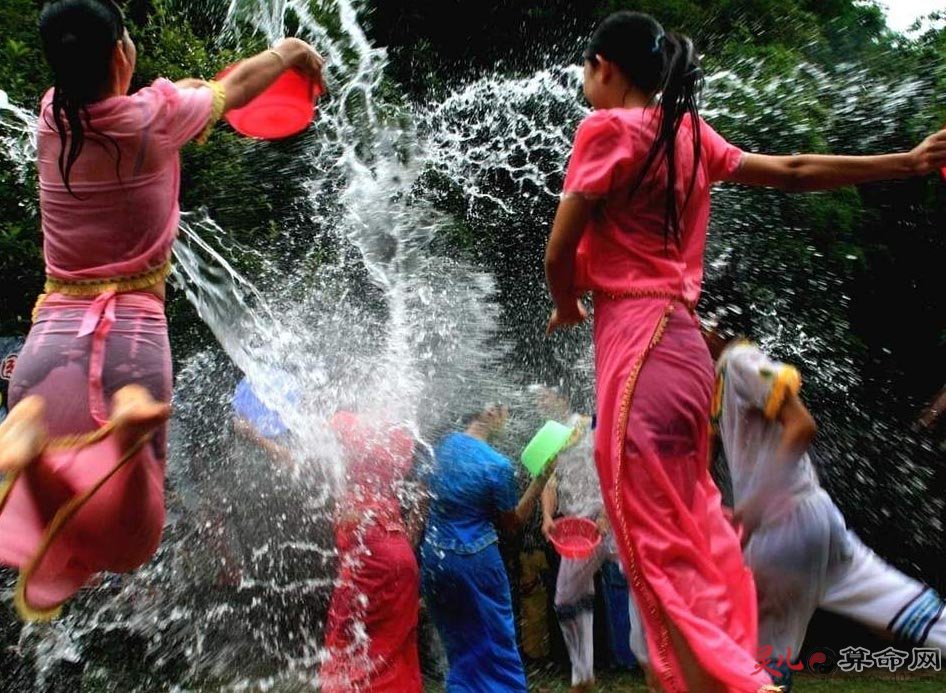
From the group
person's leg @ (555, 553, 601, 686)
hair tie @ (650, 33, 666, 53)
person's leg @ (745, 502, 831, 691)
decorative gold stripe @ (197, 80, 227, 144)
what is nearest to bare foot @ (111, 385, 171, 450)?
decorative gold stripe @ (197, 80, 227, 144)

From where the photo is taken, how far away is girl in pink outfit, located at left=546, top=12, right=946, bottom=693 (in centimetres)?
288

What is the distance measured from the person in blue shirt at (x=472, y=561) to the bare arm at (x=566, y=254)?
1.77 metres

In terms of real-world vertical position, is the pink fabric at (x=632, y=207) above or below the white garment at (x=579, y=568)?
above

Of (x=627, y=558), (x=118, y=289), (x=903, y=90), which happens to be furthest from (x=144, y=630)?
(x=903, y=90)

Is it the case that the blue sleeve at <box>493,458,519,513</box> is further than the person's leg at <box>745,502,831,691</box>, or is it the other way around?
the blue sleeve at <box>493,458,519,513</box>

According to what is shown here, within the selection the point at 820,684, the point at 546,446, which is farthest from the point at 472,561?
the point at 820,684

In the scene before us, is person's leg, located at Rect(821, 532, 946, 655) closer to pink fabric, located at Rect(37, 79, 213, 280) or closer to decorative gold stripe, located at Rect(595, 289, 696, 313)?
decorative gold stripe, located at Rect(595, 289, 696, 313)

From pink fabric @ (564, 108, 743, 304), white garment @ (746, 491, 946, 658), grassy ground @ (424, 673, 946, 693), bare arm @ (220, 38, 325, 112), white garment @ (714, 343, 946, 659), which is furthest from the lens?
grassy ground @ (424, 673, 946, 693)

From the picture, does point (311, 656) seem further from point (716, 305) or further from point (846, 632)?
point (846, 632)

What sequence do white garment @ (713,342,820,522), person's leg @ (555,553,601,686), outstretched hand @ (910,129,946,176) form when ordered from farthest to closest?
person's leg @ (555,553,601,686), white garment @ (713,342,820,522), outstretched hand @ (910,129,946,176)

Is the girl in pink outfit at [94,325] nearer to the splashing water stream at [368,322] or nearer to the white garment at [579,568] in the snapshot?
the splashing water stream at [368,322]

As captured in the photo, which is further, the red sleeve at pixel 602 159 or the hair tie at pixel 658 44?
the hair tie at pixel 658 44

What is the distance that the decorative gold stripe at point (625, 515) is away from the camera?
9.34 ft

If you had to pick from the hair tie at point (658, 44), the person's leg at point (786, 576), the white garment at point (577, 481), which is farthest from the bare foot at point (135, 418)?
the white garment at point (577, 481)
